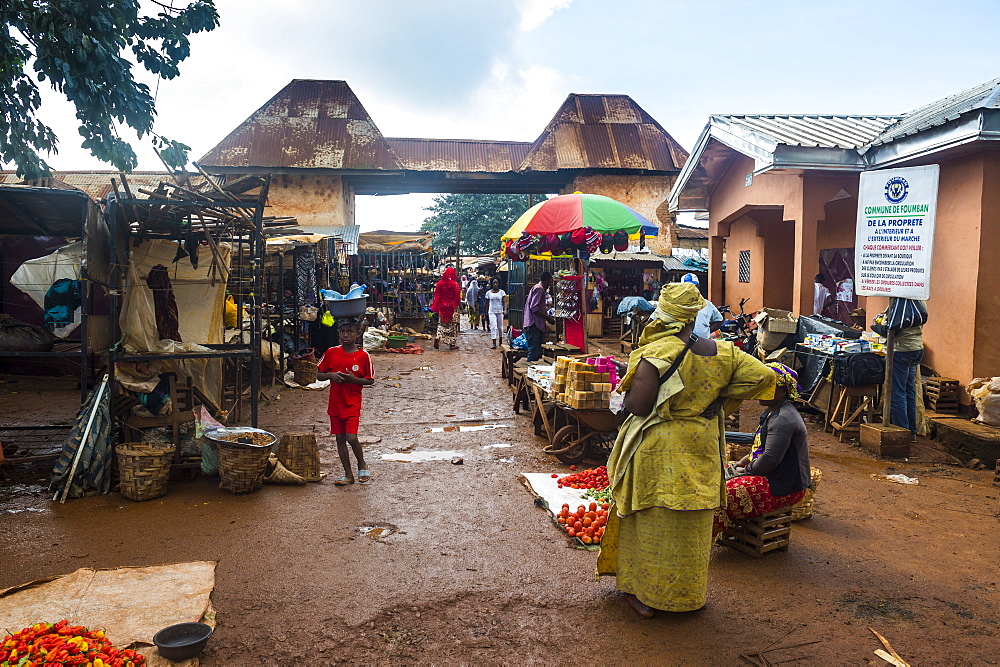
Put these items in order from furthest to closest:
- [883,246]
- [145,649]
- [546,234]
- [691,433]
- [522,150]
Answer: [522,150], [546,234], [883,246], [691,433], [145,649]

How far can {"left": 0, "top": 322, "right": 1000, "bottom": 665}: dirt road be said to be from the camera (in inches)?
143

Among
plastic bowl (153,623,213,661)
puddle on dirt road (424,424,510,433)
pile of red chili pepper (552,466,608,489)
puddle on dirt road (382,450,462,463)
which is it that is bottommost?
puddle on dirt road (424,424,510,433)

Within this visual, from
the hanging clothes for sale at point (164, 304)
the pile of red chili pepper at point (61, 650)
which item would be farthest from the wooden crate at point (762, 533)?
the hanging clothes for sale at point (164, 304)

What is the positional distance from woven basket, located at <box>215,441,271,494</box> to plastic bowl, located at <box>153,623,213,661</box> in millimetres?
2703

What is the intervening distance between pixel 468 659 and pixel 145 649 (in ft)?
5.37

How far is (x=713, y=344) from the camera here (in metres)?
3.80

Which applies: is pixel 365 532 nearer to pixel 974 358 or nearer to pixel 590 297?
pixel 974 358

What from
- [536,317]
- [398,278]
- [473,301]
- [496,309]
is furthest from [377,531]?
[473,301]

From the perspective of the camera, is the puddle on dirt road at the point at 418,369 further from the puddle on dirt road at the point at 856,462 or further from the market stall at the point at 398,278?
the puddle on dirt road at the point at 856,462

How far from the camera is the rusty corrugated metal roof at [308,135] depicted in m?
20.5

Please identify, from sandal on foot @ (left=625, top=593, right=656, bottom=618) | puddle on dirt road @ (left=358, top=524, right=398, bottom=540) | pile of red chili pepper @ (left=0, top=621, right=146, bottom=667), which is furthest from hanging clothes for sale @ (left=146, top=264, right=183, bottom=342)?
sandal on foot @ (left=625, top=593, right=656, bottom=618)

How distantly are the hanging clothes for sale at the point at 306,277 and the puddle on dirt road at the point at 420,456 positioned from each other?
27.7 ft

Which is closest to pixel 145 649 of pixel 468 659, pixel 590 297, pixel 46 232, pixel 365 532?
pixel 468 659

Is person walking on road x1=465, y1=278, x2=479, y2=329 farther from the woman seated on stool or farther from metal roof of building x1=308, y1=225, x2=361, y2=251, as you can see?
the woman seated on stool
